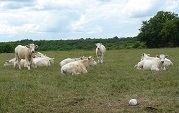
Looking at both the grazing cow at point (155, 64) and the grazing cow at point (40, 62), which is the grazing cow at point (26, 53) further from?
the grazing cow at point (155, 64)

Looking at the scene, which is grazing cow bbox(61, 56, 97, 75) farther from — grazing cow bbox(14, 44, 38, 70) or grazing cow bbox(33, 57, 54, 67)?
grazing cow bbox(33, 57, 54, 67)

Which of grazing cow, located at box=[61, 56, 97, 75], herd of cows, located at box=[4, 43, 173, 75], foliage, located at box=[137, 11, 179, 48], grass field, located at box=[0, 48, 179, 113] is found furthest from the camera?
foliage, located at box=[137, 11, 179, 48]

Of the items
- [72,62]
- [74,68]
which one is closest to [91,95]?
[74,68]

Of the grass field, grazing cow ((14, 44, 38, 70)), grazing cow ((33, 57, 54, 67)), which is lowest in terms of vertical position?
the grass field

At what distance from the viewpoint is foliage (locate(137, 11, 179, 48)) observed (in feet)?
251

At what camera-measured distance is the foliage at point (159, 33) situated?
251 ft

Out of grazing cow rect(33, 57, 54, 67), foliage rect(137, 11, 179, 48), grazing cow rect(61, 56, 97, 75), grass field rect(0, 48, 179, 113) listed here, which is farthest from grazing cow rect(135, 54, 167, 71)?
foliage rect(137, 11, 179, 48)

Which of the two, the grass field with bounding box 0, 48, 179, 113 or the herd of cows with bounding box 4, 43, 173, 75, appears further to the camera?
the herd of cows with bounding box 4, 43, 173, 75

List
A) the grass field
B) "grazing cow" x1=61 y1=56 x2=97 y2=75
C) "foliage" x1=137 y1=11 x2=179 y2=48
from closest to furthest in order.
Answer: the grass field → "grazing cow" x1=61 y1=56 x2=97 y2=75 → "foliage" x1=137 y1=11 x2=179 y2=48

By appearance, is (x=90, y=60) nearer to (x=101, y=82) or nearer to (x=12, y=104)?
(x=101, y=82)

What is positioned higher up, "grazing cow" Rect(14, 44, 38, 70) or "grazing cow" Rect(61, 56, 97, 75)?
"grazing cow" Rect(14, 44, 38, 70)

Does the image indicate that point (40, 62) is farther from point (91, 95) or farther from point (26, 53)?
point (91, 95)

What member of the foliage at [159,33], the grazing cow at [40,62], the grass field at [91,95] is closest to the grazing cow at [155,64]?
the grass field at [91,95]

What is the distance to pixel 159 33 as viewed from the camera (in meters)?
77.4
